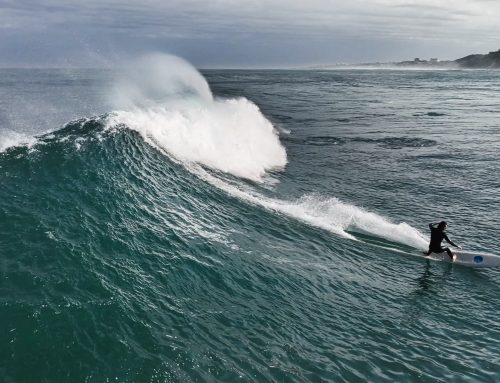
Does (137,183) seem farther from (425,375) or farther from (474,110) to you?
(474,110)

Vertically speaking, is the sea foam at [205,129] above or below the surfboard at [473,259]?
above

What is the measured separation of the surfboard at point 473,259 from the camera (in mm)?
18359

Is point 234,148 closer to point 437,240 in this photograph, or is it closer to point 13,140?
point 13,140

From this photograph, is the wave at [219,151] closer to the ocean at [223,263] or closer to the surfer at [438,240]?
the ocean at [223,263]

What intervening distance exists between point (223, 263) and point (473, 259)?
35.7ft

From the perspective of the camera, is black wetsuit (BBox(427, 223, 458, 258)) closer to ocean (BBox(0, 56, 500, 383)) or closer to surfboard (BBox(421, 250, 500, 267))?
surfboard (BBox(421, 250, 500, 267))

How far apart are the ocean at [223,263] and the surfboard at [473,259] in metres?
0.30

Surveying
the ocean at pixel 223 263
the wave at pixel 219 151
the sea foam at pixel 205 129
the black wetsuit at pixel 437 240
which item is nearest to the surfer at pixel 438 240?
the black wetsuit at pixel 437 240

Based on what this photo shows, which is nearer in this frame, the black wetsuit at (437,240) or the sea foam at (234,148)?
the black wetsuit at (437,240)

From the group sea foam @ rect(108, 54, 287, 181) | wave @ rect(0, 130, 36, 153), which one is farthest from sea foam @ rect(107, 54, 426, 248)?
wave @ rect(0, 130, 36, 153)

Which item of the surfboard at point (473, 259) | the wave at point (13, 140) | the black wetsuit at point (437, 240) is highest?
the wave at point (13, 140)

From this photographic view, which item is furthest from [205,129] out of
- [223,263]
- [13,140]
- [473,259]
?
[473,259]

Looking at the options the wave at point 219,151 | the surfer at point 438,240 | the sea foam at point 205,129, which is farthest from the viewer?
the sea foam at point 205,129

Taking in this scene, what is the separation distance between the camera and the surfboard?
18.4 meters
